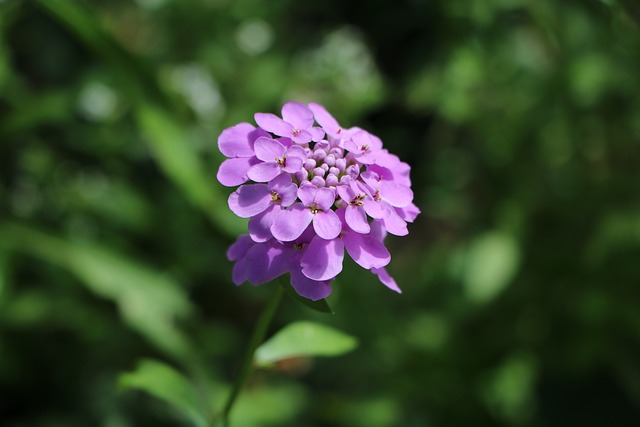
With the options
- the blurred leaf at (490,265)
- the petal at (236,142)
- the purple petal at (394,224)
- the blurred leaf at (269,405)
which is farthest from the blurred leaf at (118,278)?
the purple petal at (394,224)

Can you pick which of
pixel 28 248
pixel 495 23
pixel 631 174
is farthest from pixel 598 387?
pixel 28 248

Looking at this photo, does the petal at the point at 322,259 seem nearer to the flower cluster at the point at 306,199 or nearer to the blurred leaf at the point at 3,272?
the flower cluster at the point at 306,199

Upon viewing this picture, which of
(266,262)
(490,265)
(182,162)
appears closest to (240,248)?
(266,262)

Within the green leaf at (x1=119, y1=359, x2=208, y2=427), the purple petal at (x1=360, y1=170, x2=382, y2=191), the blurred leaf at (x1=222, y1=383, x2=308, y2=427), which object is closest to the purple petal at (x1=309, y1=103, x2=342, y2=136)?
the purple petal at (x1=360, y1=170, x2=382, y2=191)

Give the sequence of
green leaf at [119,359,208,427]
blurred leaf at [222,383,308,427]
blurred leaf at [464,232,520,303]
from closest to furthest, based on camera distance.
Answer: green leaf at [119,359,208,427] → blurred leaf at [222,383,308,427] → blurred leaf at [464,232,520,303]

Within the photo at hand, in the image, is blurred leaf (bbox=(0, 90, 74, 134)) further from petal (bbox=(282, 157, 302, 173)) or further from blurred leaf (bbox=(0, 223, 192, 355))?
petal (bbox=(282, 157, 302, 173))

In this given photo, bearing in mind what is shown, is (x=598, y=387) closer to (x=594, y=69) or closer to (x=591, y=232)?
(x=591, y=232)
